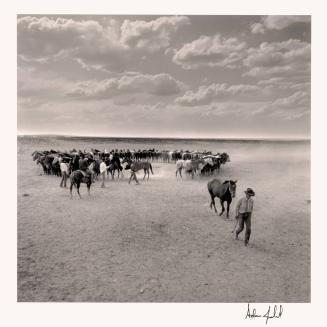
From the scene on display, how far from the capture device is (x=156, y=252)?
9.01 metres

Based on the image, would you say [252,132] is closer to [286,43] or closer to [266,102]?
[266,102]

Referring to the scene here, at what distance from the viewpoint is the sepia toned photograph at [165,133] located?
8.08 meters

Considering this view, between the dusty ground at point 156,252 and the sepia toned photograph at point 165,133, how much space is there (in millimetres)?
38

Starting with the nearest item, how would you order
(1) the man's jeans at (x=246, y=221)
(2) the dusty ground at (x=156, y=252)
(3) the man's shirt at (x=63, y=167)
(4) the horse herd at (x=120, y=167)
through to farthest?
(2) the dusty ground at (x=156, y=252)
(1) the man's jeans at (x=246, y=221)
(4) the horse herd at (x=120, y=167)
(3) the man's shirt at (x=63, y=167)

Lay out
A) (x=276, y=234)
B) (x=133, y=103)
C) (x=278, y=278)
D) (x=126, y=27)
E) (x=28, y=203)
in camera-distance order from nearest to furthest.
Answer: (x=278, y=278) < (x=276, y=234) < (x=126, y=27) < (x=28, y=203) < (x=133, y=103)

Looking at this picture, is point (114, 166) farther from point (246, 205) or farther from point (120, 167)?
point (246, 205)

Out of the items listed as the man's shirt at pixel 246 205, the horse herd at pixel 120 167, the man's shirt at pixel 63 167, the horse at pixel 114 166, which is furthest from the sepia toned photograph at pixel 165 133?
the horse at pixel 114 166

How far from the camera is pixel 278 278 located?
8.20m

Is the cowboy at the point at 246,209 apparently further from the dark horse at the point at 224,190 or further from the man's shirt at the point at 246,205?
the dark horse at the point at 224,190

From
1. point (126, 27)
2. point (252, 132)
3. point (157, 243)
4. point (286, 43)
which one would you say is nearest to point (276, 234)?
point (157, 243)

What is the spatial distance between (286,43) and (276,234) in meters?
6.84

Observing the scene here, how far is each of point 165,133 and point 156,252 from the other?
6.37 metres

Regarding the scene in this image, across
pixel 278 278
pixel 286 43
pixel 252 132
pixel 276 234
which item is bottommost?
pixel 278 278

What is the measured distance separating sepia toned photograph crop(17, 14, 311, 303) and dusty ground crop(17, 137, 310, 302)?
0.04 metres
